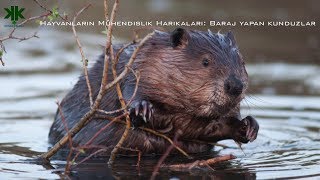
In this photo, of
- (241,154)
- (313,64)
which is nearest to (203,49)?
(241,154)

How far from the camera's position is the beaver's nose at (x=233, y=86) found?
5332mm

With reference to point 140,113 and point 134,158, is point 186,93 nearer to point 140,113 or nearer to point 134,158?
→ point 140,113

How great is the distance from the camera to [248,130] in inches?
224

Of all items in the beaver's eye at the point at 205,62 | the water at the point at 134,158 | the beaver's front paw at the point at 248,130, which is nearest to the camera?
the water at the point at 134,158

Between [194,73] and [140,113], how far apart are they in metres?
0.48

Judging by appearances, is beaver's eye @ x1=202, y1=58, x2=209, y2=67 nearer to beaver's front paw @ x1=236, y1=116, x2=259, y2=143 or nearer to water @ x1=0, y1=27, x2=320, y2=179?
water @ x1=0, y1=27, x2=320, y2=179

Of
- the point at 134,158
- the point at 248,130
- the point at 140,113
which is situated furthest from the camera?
the point at 134,158

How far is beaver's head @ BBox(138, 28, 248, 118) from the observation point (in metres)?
5.45

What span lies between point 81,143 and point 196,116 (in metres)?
0.92

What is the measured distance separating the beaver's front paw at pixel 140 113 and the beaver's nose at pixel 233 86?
0.49 meters

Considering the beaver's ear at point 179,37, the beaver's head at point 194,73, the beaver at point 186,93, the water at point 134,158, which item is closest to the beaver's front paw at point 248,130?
the beaver at point 186,93

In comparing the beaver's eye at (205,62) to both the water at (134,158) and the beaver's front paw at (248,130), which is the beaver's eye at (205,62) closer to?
the water at (134,158)

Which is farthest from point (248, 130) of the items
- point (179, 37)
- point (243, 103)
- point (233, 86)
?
point (179, 37)

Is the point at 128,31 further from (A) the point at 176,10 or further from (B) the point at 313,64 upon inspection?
(B) the point at 313,64
